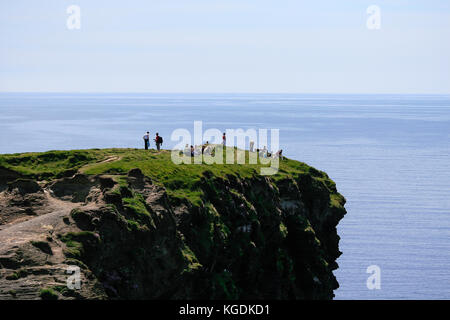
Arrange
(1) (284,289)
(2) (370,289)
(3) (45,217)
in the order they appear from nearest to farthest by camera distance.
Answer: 1. (3) (45,217)
2. (1) (284,289)
3. (2) (370,289)

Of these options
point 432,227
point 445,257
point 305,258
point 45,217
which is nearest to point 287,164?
point 305,258

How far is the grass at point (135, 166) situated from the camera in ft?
186

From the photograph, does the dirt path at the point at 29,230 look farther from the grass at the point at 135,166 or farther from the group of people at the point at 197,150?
the group of people at the point at 197,150

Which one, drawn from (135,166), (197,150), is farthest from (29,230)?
(197,150)

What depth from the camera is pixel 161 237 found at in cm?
4750

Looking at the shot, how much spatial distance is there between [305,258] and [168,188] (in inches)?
796

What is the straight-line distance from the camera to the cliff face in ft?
124

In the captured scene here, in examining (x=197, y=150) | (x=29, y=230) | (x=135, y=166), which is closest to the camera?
(x=29, y=230)

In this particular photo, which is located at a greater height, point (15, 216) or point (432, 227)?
point (15, 216)

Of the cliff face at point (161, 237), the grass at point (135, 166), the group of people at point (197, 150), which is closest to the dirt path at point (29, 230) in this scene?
the cliff face at point (161, 237)

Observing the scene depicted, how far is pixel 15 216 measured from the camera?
47.0 metres

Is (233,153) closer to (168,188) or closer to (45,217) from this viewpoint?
(168,188)

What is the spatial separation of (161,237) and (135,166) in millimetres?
11887

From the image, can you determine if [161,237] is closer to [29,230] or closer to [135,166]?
[29,230]
